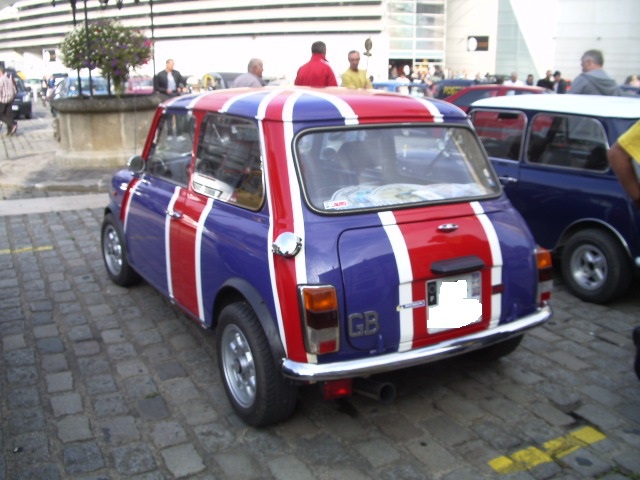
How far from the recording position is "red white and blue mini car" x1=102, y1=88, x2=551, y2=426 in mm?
3361

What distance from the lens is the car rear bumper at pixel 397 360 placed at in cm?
328

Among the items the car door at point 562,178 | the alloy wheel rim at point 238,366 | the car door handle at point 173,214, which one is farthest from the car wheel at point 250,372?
the car door at point 562,178

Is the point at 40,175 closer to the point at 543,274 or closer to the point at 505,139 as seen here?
the point at 505,139

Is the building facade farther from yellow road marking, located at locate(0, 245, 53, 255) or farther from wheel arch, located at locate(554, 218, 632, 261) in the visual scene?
wheel arch, located at locate(554, 218, 632, 261)

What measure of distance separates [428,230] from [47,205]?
7472 millimetres

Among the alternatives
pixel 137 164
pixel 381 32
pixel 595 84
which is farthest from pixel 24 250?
pixel 381 32

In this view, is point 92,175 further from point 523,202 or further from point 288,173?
point 288,173

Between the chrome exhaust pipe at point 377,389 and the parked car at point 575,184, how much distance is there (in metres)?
2.83

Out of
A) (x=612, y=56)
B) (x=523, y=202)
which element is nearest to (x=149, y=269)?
(x=523, y=202)

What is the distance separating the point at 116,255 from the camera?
19.9 ft

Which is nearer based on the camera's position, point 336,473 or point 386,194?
point 336,473

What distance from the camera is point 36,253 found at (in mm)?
7227

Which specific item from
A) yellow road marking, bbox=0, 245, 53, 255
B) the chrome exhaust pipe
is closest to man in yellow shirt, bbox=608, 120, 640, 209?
Answer: the chrome exhaust pipe

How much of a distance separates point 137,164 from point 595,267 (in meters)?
3.90
